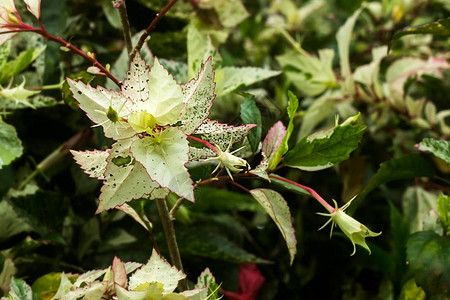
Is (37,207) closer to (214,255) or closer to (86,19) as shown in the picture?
(214,255)

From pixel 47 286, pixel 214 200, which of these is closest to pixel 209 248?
pixel 214 200

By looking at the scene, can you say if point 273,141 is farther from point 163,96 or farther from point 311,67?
point 311,67

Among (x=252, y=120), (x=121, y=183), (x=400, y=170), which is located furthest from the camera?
(x=400, y=170)

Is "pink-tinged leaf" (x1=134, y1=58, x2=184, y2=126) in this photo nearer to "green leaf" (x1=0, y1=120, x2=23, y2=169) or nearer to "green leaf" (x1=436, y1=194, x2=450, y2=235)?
"green leaf" (x1=0, y1=120, x2=23, y2=169)

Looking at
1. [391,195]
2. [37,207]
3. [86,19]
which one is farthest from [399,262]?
[86,19]

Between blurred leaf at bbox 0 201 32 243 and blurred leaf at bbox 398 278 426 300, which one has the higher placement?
blurred leaf at bbox 0 201 32 243

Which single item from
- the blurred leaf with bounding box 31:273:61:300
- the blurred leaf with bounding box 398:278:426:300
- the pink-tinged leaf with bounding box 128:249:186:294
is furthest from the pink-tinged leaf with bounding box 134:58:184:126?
the blurred leaf with bounding box 398:278:426:300
